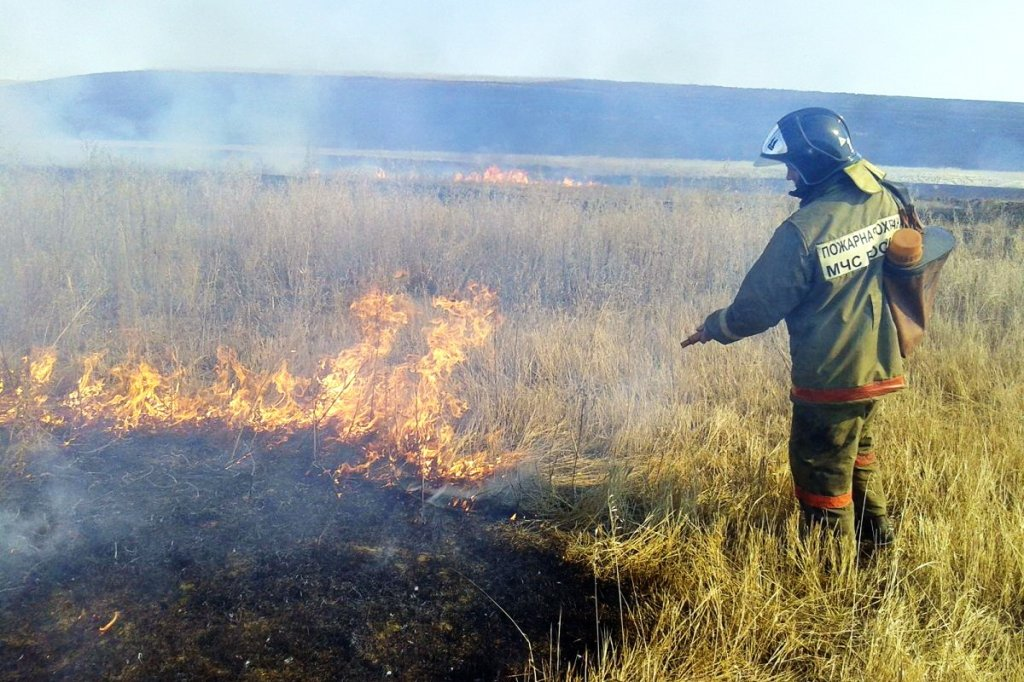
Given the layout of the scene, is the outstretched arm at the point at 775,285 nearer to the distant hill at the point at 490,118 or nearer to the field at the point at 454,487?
the field at the point at 454,487

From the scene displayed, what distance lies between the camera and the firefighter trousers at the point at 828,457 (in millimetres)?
2703

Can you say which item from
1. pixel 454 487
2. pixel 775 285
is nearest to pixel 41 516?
pixel 454 487

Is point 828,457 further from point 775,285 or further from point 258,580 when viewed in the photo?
point 258,580

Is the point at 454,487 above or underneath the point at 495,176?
underneath

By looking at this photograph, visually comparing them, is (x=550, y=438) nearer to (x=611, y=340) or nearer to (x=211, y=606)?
(x=611, y=340)

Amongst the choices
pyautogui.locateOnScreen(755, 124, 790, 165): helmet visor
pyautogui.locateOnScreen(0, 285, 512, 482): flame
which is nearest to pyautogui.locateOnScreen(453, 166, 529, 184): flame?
pyautogui.locateOnScreen(0, 285, 512, 482): flame

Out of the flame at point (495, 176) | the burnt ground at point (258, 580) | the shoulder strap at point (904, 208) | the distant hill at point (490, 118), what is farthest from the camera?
the distant hill at point (490, 118)

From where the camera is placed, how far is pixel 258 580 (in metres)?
2.82

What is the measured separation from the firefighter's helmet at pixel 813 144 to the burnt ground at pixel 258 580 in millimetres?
2004

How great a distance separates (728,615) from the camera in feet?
8.37

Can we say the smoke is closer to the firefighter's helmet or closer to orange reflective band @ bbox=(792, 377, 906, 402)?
orange reflective band @ bbox=(792, 377, 906, 402)

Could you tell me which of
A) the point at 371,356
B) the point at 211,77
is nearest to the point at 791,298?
the point at 371,356

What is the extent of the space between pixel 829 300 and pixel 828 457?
656mm

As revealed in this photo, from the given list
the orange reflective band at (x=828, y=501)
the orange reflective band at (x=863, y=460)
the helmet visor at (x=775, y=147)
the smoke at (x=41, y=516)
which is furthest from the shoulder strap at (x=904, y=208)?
the smoke at (x=41, y=516)
